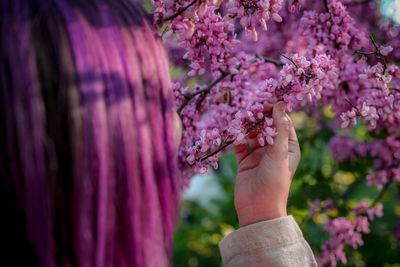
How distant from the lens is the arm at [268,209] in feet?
3.37

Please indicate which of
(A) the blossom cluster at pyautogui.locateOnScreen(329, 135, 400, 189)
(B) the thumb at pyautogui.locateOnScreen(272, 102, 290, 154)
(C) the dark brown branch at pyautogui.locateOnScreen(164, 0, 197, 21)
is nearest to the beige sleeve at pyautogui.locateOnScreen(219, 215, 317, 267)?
(B) the thumb at pyautogui.locateOnScreen(272, 102, 290, 154)

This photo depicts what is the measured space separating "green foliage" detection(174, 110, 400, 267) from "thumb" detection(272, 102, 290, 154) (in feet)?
2.84

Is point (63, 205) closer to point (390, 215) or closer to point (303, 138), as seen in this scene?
point (303, 138)

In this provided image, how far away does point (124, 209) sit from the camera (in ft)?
2.22

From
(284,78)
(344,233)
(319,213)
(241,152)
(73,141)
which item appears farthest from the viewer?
(319,213)

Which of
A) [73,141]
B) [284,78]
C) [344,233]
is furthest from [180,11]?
[344,233]

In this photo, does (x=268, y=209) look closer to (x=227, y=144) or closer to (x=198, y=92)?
(x=227, y=144)

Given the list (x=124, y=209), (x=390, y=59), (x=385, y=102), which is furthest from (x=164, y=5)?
(x=390, y=59)

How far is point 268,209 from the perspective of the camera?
1.11 meters

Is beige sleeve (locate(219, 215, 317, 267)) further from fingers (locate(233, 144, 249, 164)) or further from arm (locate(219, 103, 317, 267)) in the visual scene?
fingers (locate(233, 144, 249, 164))

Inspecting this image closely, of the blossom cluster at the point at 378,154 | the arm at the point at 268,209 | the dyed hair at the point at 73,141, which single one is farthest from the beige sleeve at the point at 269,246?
the blossom cluster at the point at 378,154

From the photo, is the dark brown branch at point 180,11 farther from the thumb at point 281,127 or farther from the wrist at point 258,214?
the wrist at point 258,214

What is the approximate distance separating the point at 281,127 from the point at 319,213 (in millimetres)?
1106

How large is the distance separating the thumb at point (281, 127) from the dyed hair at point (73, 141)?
51cm
